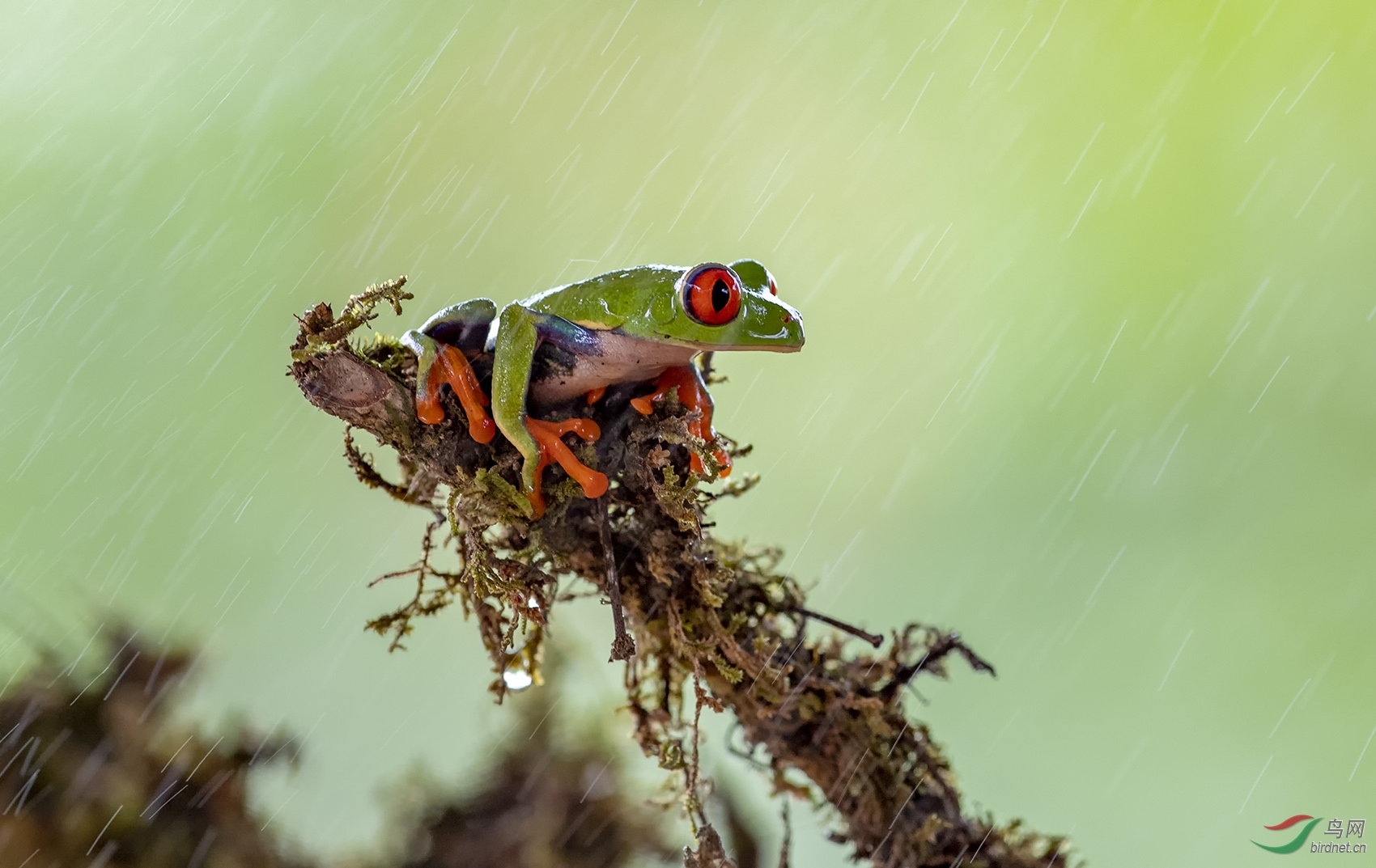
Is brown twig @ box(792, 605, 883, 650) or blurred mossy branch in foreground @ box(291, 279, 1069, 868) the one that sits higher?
brown twig @ box(792, 605, 883, 650)

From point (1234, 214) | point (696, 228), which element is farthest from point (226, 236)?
point (1234, 214)

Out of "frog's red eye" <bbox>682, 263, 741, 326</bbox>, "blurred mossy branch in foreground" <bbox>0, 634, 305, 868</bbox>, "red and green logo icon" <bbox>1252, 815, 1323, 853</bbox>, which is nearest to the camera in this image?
"frog's red eye" <bbox>682, 263, 741, 326</bbox>

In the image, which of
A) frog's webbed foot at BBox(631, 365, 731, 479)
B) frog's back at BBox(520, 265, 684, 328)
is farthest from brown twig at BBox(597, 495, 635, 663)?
frog's back at BBox(520, 265, 684, 328)

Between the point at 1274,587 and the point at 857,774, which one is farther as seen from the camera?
the point at 1274,587

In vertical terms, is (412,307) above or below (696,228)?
below

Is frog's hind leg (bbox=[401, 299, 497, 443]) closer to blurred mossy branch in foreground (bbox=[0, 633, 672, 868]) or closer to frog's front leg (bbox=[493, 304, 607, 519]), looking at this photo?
frog's front leg (bbox=[493, 304, 607, 519])

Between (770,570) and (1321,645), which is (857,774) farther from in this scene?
(1321,645)

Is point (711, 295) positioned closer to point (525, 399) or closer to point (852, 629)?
point (525, 399)
